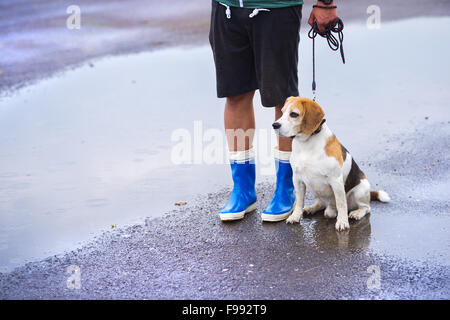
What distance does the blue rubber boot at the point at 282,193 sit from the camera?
175 inches

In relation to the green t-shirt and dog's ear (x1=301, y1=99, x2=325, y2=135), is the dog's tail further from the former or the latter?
the green t-shirt

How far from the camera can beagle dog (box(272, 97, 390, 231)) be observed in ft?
13.3

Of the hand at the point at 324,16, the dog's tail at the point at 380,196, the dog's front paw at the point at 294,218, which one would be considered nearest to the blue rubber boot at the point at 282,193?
the dog's front paw at the point at 294,218

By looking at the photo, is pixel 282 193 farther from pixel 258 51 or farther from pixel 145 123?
pixel 145 123

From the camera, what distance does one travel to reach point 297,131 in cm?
409

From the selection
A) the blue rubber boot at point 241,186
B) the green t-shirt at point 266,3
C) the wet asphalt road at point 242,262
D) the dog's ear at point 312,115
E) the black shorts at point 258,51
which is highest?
the green t-shirt at point 266,3

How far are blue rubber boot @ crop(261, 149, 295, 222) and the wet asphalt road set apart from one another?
10 cm

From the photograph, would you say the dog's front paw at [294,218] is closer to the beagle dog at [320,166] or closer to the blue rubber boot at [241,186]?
the beagle dog at [320,166]

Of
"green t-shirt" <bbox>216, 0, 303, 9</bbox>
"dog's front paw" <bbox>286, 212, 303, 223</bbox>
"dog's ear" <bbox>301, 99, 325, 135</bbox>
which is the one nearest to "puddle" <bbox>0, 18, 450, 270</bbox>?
"dog's front paw" <bbox>286, 212, 303, 223</bbox>

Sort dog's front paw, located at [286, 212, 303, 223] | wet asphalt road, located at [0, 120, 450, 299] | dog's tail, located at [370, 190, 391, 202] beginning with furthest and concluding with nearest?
1. dog's tail, located at [370, 190, 391, 202]
2. dog's front paw, located at [286, 212, 303, 223]
3. wet asphalt road, located at [0, 120, 450, 299]

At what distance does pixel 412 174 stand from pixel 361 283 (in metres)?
1.90

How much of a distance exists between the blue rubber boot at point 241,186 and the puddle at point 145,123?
55 cm

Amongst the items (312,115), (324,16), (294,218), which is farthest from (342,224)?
(324,16)

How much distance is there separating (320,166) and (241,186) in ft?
2.23
